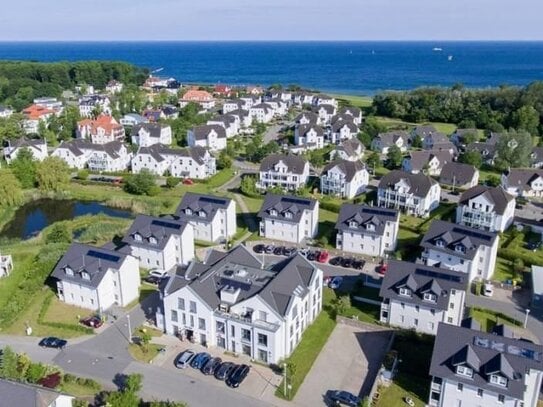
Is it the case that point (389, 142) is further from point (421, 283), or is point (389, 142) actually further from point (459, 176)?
point (421, 283)

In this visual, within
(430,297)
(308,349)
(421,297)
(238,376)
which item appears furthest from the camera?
(421,297)

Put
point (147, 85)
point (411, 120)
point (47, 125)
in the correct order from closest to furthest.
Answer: point (47, 125), point (411, 120), point (147, 85)

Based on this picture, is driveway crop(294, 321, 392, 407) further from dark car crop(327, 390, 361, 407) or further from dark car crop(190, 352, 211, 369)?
dark car crop(190, 352, 211, 369)

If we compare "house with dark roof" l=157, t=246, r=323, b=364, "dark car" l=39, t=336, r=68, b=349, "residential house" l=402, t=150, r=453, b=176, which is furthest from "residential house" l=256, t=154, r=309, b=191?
"dark car" l=39, t=336, r=68, b=349

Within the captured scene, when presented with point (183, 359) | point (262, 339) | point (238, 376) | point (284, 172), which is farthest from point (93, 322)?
point (284, 172)

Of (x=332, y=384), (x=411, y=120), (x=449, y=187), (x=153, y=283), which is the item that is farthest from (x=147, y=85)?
(x=332, y=384)

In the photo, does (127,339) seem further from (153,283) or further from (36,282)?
(36,282)

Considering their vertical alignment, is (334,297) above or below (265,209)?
below
